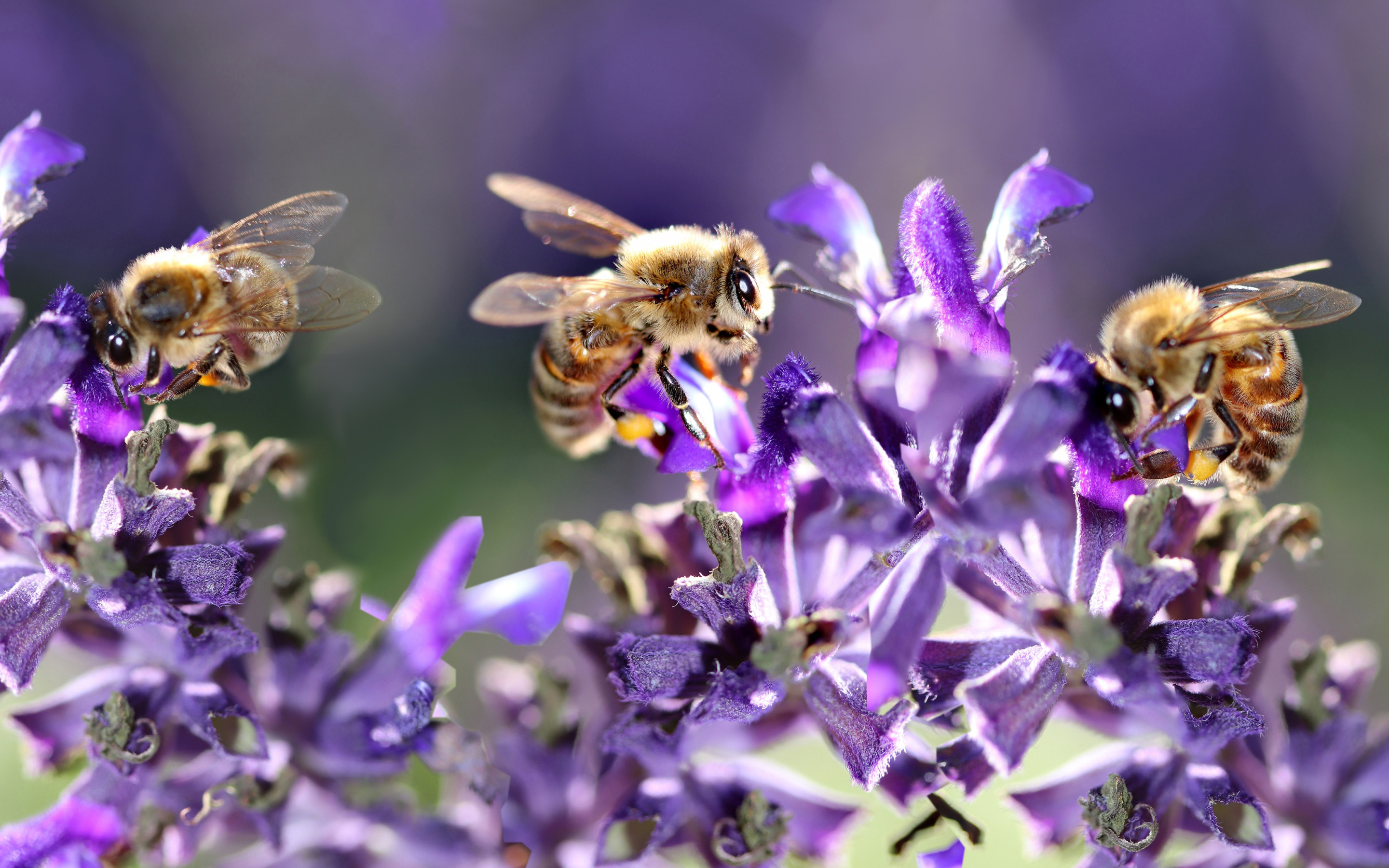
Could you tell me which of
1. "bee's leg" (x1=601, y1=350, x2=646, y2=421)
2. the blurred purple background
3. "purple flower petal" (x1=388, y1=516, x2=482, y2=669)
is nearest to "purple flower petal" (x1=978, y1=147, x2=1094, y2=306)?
"bee's leg" (x1=601, y1=350, x2=646, y2=421)

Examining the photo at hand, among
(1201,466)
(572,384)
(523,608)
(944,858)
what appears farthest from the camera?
(572,384)

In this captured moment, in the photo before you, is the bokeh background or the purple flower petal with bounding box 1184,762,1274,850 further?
the bokeh background

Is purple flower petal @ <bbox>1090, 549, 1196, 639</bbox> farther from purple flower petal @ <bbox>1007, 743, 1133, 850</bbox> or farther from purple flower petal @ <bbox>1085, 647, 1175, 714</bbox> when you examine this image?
purple flower petal @ <bbox>1007, 743, 1133, 850</bbox>

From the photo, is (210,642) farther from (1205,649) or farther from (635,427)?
(1205,649)

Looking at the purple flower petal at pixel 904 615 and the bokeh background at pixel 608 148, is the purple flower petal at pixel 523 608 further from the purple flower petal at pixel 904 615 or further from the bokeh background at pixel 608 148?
the bokeh background at pixel 608 148

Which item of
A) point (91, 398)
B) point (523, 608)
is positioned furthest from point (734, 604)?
point (91, 398)

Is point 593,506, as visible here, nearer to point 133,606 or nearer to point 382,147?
point 382,147

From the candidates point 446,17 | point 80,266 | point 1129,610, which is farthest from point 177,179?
point 1129,610
